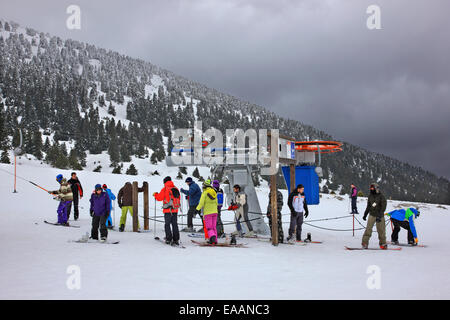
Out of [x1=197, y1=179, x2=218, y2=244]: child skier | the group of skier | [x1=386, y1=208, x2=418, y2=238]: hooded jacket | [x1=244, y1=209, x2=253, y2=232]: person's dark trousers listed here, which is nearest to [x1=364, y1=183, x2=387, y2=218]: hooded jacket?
the group of skier

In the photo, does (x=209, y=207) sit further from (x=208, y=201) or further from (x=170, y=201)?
(x=170, y=201)

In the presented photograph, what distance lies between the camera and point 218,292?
5066 mm

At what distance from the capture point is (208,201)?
9422 millimetres

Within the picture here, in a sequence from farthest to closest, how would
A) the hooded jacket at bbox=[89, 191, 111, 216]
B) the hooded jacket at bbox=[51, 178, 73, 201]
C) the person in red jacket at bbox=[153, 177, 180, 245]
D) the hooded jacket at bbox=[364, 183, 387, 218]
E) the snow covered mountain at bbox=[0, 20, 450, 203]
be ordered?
1. the snow covered mountain at bbox=[0, 20, 450, 203]
2. the hooded jacket at bbox=[51, 178, 73, 201]
3. the hooded jacket at bbox=[364, 183, 387, 218]
4. the hooded jacket at bbox=[89, 191, 111, 216]
5. the person in red jacket at bbox=[153, 177, 180, 245]

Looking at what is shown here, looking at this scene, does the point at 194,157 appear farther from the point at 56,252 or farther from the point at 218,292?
the point at 218,292

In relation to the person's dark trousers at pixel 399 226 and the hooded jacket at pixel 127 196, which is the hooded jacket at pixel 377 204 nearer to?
the person's dark trousers at pixel 399 226

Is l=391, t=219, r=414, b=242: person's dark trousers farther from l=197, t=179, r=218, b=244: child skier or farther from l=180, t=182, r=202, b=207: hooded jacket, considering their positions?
l=180, t=182, r=202, b=207: hooded jacket

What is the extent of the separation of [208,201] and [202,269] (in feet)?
9.89

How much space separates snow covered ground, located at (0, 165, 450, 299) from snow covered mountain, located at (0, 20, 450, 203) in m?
25.8

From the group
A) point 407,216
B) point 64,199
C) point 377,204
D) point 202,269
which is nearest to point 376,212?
point 377,204

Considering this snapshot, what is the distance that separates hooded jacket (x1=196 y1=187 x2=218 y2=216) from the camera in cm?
936
